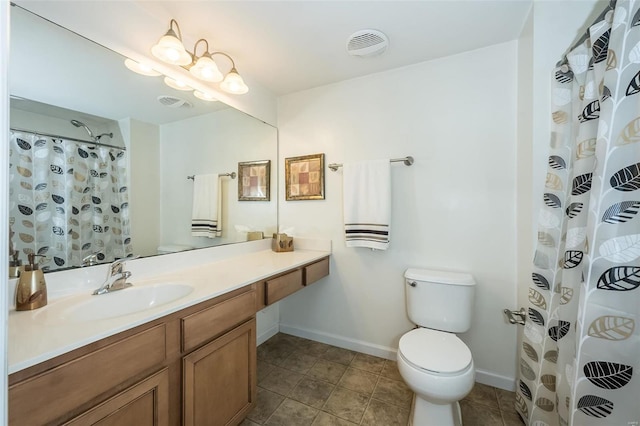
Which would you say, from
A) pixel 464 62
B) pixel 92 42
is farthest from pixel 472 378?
pixel 92 42

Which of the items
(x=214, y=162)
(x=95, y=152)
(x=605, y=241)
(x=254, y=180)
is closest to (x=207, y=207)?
(x=214, y=162)

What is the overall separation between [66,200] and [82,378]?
83 centimetres

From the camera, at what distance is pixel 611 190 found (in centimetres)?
87

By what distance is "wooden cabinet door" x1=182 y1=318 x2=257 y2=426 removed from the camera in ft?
3.36

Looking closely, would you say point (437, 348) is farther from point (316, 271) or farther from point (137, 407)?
point (137, 407)

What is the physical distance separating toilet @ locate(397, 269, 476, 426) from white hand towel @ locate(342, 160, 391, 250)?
0.35m

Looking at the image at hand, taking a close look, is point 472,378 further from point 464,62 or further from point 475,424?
point 464,62

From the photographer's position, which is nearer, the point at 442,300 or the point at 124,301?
the point at 124,301

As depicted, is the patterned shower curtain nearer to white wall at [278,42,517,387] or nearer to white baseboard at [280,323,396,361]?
white wall at [278,42,517,387]

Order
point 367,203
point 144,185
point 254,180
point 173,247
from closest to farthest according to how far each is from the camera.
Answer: point 144,185, point 173,247, point 367,203, point 254,180

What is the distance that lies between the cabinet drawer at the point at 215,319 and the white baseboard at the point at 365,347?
109 centimetres

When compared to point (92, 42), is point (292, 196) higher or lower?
lower

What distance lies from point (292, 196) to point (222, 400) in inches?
60.5

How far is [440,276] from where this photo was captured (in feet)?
5.34
